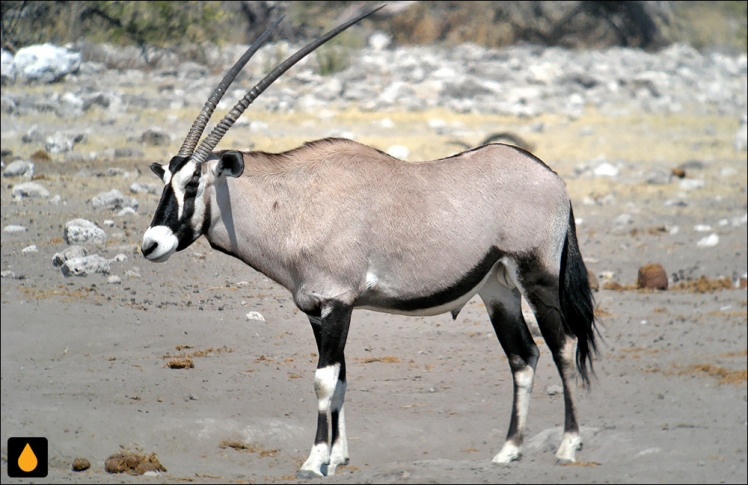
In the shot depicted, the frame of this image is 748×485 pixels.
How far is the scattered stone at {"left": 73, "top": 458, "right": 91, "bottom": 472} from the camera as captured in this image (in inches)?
188

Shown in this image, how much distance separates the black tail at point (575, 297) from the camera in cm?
507

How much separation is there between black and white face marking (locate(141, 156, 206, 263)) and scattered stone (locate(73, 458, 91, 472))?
3.61 ft

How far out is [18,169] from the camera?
1072 cm

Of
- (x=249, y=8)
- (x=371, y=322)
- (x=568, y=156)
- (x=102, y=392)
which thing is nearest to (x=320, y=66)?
(x=249, y=8)

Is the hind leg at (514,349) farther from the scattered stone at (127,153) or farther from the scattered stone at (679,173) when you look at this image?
the scattered stone at (679,173)

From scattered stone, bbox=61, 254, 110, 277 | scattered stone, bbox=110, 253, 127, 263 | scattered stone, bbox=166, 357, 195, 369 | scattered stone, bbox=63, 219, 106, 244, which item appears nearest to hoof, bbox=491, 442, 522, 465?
scattered stone, bbox=166, 357, 195, 369

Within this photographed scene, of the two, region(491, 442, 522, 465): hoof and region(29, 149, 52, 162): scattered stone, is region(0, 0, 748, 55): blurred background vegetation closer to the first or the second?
region(29, 149, 52, 162): scattered stone

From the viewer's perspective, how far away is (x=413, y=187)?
477 cm

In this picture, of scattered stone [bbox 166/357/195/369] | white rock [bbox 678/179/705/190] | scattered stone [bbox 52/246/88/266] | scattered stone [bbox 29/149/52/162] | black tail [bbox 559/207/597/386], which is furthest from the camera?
white rock [bbox 678/179/705/190]

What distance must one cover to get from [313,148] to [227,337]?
2.16m

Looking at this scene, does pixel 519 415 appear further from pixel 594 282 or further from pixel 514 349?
pixel 594 282

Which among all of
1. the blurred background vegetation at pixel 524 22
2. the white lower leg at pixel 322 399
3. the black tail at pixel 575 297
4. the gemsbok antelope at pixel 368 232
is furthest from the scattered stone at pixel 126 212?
the blurred background vegetation at pixel 524 22

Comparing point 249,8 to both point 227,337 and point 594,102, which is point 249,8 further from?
point 227,337

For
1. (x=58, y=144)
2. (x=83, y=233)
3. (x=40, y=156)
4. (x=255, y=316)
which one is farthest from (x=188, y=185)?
(x=58, y=144)
